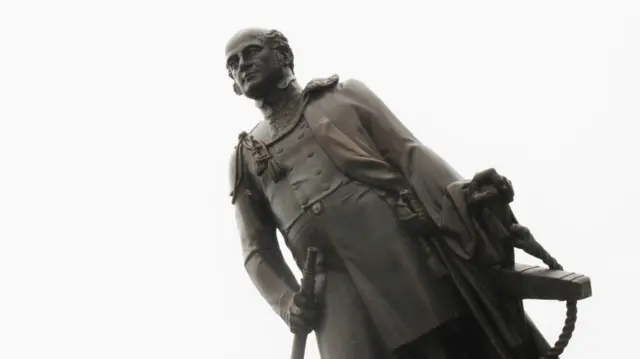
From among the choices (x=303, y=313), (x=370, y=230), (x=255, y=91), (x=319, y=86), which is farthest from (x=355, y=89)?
(x=303, y=313)

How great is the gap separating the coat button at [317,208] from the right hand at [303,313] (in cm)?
46

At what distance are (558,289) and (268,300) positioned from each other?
169 centimetres

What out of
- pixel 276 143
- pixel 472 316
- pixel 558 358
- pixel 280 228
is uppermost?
pixel 276 143

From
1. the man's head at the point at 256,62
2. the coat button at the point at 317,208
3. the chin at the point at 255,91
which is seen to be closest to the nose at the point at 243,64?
the man's head at the point at 256,62

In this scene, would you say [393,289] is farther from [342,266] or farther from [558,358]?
[558,358]

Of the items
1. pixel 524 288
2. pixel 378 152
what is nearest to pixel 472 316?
pixel 524 288

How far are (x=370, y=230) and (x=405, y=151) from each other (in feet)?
1.75

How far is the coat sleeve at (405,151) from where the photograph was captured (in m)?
4.66

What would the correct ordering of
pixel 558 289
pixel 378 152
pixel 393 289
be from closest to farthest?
pixel 558 289 < pixel 393 289 < pixel 378 152

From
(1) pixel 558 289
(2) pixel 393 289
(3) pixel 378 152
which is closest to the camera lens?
(1) pixel 558 289

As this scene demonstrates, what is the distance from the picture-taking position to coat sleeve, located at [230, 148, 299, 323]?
16.7 feet

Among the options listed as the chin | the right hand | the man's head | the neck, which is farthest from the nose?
the right hand

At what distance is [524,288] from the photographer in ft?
14.2

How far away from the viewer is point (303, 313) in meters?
4.68
